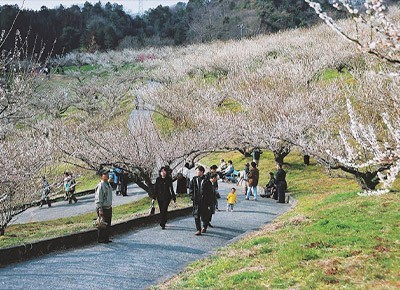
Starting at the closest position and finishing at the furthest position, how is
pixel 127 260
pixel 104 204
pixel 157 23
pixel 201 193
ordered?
pixel 127 260, pixel 104 204, pixel 201 193, pixel 157 23

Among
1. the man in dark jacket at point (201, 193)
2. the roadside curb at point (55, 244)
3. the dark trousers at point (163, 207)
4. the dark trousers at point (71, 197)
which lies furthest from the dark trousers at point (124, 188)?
the man in dark jacket at point (201, 193)

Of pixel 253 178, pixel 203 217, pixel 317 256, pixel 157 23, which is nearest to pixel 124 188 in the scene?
pixel 253 178

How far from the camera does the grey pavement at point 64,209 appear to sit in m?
22.9

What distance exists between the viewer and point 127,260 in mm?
9594

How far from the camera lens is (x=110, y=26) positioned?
290 feet

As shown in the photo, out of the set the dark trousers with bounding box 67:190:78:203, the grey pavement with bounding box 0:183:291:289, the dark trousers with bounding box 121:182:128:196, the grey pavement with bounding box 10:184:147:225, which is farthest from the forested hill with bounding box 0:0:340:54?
the grey pavement with bounding box 0:183:291:289

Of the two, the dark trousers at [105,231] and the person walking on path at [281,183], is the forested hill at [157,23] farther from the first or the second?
the dark trousers at [105,231]

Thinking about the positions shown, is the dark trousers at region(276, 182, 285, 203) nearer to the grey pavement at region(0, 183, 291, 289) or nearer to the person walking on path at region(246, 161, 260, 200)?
the person walking on path at region(246, 161, 260, 200)

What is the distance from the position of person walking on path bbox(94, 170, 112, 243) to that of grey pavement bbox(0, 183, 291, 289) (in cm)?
33

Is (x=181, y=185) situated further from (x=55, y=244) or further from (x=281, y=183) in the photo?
(x=55, y=244)

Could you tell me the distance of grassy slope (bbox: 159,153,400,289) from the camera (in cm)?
677

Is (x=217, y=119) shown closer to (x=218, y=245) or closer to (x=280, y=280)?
(x=218, y=245)

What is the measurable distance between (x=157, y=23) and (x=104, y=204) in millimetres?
88363

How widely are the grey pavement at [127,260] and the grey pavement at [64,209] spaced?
10399 millimetres
